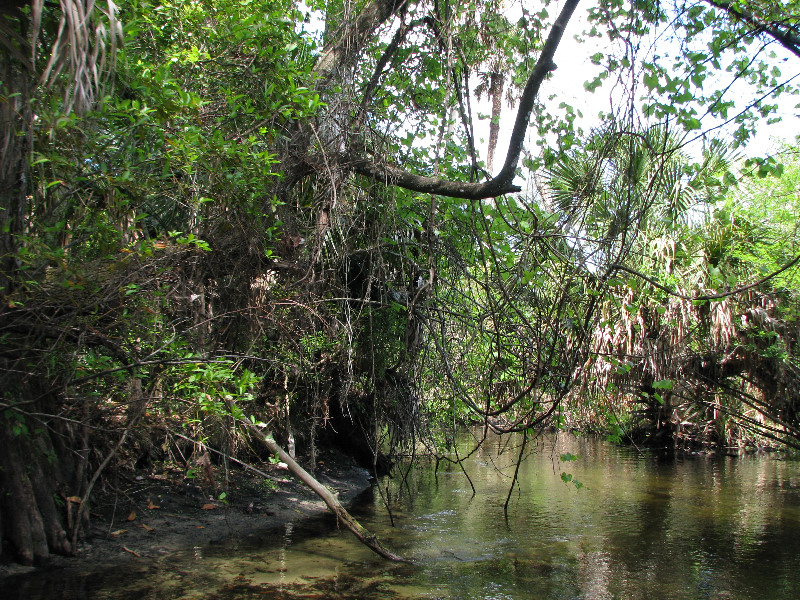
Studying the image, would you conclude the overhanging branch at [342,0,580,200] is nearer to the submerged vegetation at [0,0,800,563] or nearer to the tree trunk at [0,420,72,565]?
the submerged vegetation at [0,0,800,563]

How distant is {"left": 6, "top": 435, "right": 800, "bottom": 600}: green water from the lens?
4.86 m

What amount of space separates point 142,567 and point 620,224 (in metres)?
4.56

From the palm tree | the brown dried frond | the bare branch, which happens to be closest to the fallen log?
the palm tree

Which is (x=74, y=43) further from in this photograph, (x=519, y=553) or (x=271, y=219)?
(x=519, y=553)

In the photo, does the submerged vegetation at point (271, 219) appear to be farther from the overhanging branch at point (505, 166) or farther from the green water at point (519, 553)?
the green water at point (519, 553)

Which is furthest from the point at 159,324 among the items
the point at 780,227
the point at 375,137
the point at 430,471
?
the point at 780,227

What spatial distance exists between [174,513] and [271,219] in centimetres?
331

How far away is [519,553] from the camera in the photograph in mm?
5992

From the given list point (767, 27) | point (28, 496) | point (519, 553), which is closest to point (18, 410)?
point (28, 496)

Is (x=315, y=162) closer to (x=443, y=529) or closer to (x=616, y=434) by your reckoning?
(x=616, y=434)

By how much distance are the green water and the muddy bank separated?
0.21 meters

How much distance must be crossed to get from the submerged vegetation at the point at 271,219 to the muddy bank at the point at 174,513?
0.26 meters

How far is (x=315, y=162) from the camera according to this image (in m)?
5.47

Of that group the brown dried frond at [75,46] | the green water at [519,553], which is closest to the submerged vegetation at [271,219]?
the brown dried frond at [75,46]
